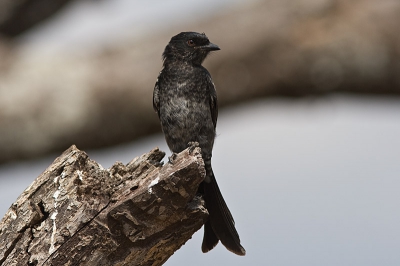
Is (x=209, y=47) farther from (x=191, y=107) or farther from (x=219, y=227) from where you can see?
(x=219, y=227)

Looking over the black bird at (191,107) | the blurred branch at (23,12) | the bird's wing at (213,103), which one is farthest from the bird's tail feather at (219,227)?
the blurred branch at (23,12)

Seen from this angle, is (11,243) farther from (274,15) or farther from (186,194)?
(274,15)

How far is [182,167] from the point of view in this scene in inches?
156

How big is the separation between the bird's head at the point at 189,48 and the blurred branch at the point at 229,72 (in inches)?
21.1

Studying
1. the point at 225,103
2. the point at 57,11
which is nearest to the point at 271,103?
the point at 225,103

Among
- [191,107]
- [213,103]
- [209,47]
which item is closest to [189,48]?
[209,47]

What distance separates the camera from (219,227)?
550cm

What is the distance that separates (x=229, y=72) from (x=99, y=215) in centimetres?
338

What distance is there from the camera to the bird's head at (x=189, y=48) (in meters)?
6.48

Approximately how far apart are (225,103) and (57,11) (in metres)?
2.25

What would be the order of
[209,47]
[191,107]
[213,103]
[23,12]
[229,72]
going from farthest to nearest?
1. [23,12]
2. [229,72]
3. [209,47]
4. [213,103]
5. [191,107]

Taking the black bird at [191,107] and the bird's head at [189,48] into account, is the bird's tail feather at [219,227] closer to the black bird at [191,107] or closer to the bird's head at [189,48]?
the black bird at [191,107]

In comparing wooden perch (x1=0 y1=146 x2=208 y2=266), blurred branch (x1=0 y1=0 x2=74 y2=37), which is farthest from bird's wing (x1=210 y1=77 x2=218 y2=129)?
blurred branch (x1=0 y1=0 x2=74 y2=37)

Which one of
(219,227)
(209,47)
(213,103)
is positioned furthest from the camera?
(209,47)
